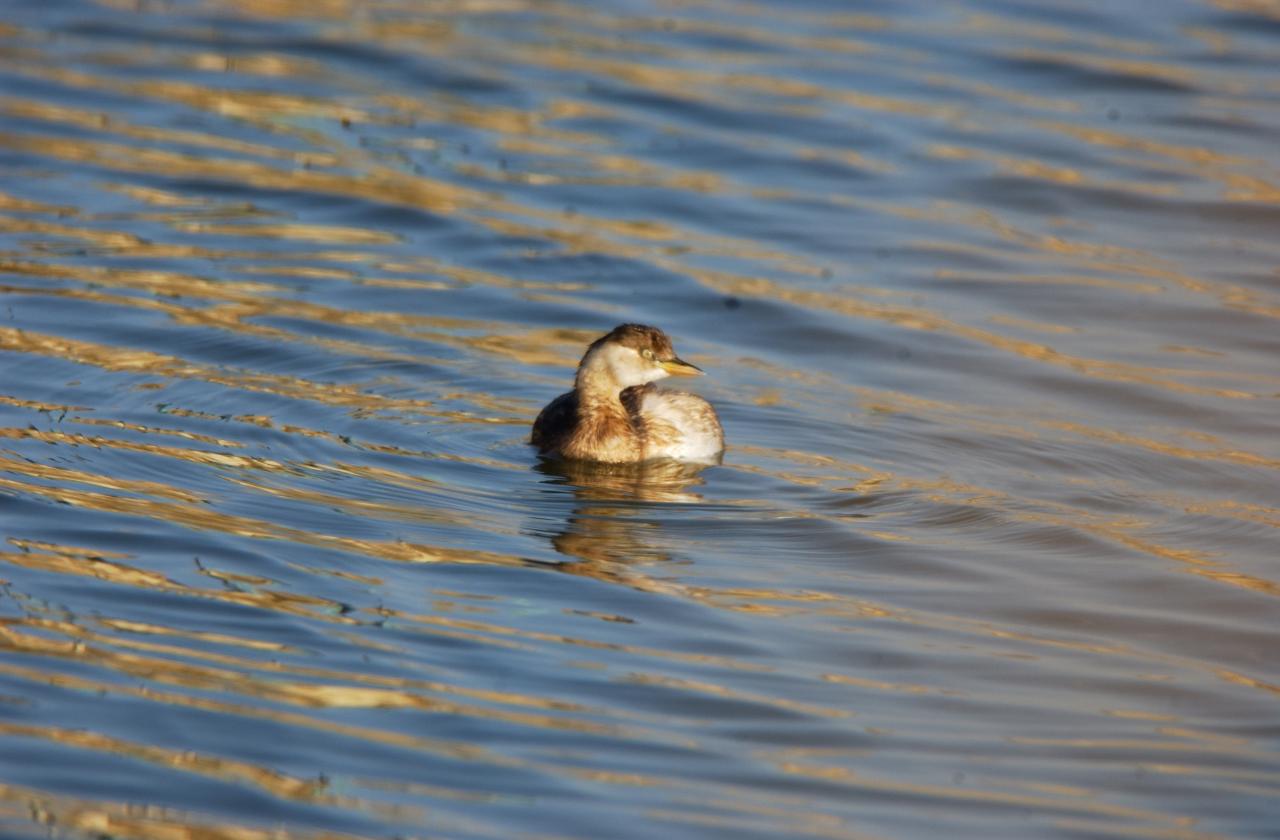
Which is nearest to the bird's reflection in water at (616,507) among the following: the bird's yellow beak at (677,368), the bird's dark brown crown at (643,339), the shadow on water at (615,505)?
the shadow on water at (615,505)

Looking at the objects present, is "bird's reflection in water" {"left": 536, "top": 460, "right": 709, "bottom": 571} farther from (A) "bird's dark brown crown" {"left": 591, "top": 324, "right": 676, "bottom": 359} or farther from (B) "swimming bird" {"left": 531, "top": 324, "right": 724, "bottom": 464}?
(A) "bird's dark brown crown" {"left": 591, "top": 324, "right": 676, "bottom": 359}

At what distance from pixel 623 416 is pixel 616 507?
121 centimetres

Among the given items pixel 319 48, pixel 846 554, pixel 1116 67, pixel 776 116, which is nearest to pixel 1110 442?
pixel 846 554

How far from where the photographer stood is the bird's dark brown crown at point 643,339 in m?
10.4

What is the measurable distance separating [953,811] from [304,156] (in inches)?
415

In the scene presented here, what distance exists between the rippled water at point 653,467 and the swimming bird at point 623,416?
203mm

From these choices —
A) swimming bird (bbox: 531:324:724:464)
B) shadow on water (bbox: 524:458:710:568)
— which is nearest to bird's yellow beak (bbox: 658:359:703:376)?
swimming bird (bbox: 531:324:724:464)

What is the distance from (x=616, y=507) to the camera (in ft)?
31.5

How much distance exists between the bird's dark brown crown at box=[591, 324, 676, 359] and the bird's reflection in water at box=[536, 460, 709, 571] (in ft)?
2.02

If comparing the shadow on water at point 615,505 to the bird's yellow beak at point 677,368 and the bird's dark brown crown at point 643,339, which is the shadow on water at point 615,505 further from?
the bird's dark brown crown at point 643,339

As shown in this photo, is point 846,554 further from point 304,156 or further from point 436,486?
point 304,156

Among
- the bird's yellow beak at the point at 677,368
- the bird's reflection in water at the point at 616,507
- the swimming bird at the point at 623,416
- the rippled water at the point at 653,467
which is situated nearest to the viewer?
the rippled water at the point at 653,467

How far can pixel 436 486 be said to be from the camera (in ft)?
31.0

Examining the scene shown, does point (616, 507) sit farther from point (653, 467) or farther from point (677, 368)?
point (677, 368)
